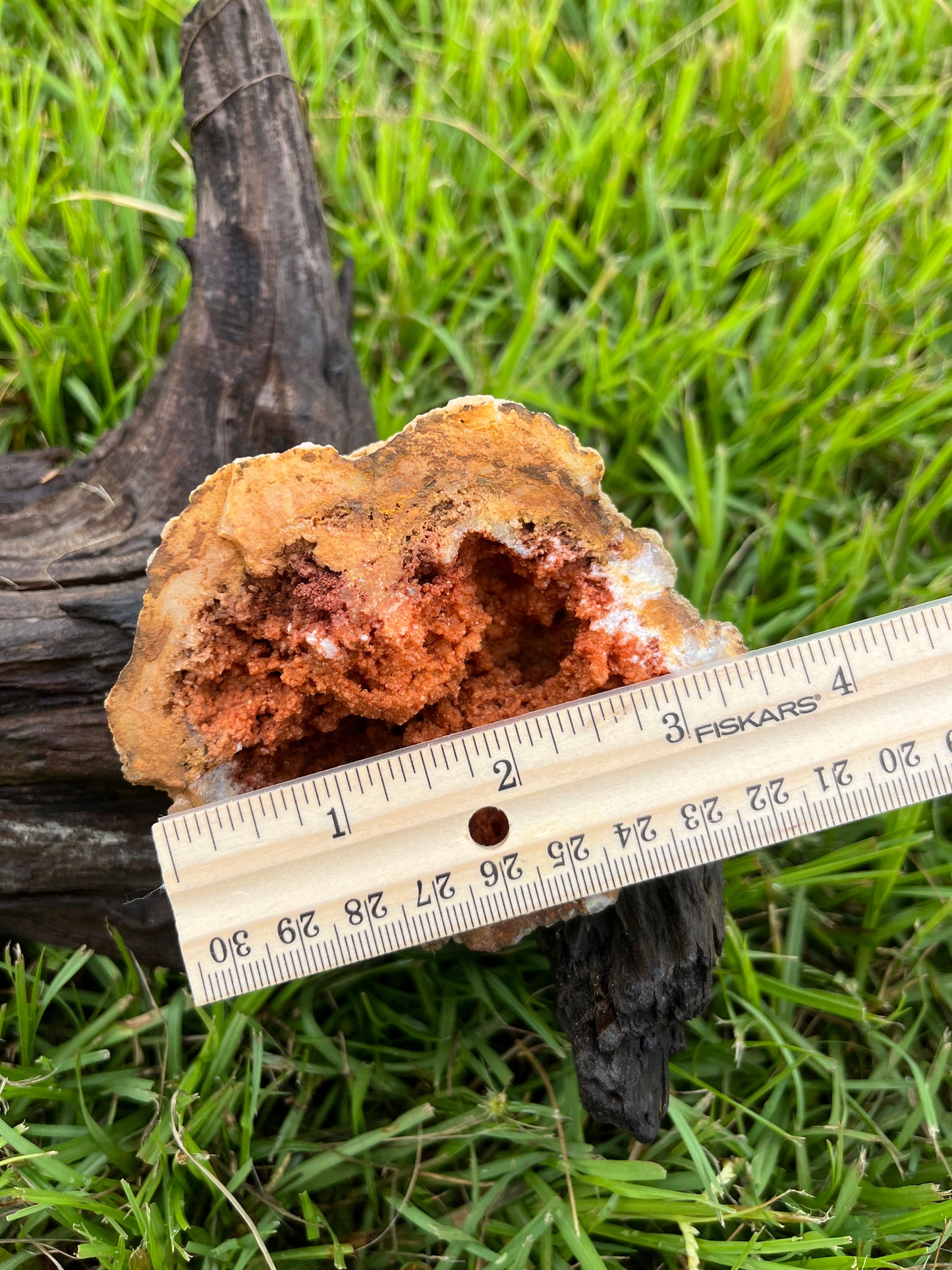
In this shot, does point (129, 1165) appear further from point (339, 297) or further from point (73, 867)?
point (339, 297)

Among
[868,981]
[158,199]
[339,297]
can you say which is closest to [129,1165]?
[868,981]

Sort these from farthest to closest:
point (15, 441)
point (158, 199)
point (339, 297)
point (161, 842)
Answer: point (158, 199), point (15, 441), point (339, 297), point (161, 842)

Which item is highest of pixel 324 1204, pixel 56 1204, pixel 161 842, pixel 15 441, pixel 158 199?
pixel 158 199

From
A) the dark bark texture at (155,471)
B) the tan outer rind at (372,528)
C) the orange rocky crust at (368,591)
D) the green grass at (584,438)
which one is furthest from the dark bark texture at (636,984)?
the dark bark texture at (155,471)

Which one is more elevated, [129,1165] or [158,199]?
[158,199]

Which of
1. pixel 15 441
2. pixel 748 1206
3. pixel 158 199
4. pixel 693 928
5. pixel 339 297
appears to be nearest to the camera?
pixel 693 928

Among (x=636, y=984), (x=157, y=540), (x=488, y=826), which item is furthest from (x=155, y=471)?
(x=636, y=984)

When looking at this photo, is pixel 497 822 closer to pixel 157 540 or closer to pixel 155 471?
pixel 157 540
